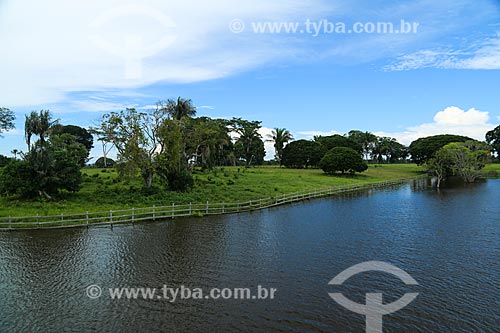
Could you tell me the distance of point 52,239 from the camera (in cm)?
1964

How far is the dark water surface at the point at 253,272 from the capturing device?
10352 millimetres

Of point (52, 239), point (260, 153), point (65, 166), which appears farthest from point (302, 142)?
point (52, 239)

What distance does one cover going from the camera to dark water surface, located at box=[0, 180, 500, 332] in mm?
10352

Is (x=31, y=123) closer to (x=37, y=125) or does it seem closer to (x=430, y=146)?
(x=37, y=125)

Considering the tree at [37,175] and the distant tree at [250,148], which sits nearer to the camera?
the tree at [37,175]

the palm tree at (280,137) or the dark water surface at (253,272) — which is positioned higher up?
the palm tree at (280,137)

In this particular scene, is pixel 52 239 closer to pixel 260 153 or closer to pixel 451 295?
pixel 451 295

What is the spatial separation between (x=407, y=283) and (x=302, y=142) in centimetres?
7214

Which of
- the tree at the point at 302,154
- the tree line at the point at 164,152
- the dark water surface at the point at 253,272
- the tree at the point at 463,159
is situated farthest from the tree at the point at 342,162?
the dark water surface at the point at 253,272

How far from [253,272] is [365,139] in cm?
10778

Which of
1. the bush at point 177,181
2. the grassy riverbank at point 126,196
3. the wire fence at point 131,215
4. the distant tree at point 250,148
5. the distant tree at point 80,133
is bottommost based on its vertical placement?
the wire fence at point 131,215

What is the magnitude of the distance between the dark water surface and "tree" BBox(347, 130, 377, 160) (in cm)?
9086

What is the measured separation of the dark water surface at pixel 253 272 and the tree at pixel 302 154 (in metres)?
54.8

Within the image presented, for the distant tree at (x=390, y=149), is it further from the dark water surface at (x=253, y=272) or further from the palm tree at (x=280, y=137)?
the dark water surface at (x=253, y=272)
